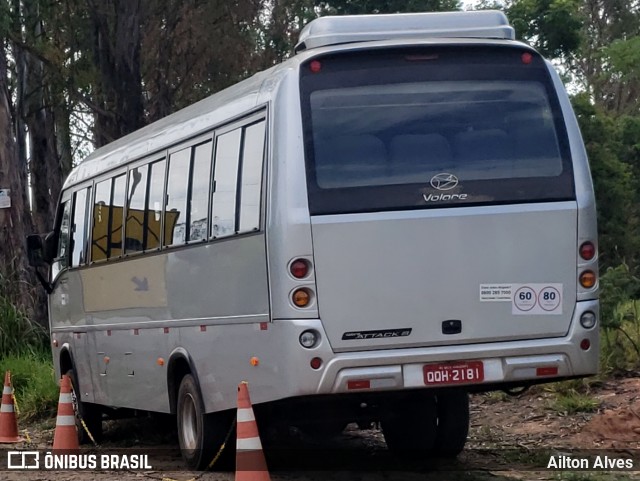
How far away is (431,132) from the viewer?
9.14m

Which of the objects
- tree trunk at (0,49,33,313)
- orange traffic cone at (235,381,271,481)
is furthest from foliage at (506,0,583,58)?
orange traffic cone at (235,381,271,481)

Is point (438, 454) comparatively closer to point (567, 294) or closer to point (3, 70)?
point (567, 294)

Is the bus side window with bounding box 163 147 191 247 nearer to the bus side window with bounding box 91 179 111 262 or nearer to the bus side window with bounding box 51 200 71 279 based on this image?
the bus side window with bounding box 91 179 111 262

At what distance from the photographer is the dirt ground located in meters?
10.2

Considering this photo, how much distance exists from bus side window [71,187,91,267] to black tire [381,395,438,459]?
4243 millimetres

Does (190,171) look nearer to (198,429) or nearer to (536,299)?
(198,429)

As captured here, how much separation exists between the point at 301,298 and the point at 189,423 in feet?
8.60

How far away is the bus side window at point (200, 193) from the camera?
10375 mm

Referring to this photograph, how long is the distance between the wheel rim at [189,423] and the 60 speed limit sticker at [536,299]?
3015mm

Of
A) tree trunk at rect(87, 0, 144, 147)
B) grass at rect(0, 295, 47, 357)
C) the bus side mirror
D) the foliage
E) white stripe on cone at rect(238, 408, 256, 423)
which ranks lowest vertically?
white stripe on cone at rect(238, 408, 256, 423)

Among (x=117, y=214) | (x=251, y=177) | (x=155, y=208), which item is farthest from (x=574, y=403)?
(x=117, y=214)

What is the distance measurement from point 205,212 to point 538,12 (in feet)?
72.0

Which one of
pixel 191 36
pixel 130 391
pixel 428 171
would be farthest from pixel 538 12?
pixel 428 171

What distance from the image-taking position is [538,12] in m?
30.9
